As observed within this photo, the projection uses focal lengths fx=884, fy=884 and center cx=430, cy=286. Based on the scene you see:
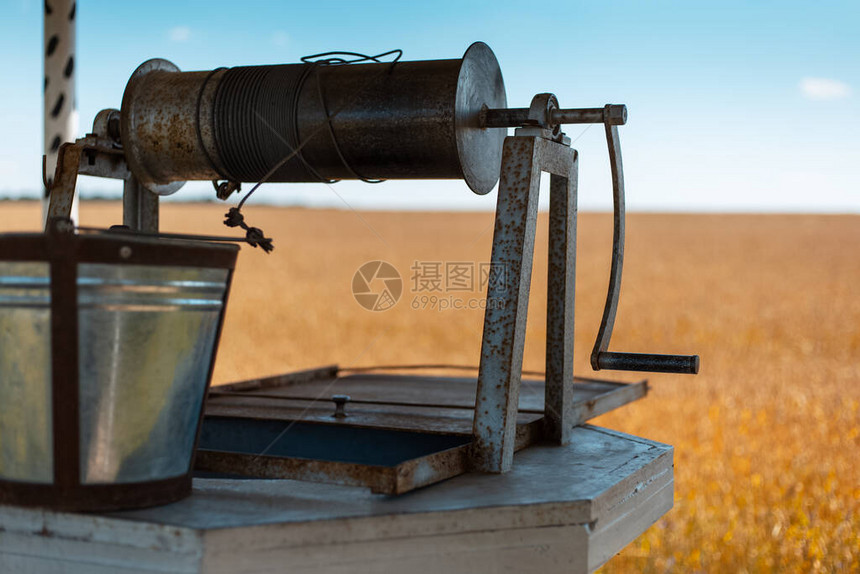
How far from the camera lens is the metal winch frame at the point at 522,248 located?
1.83 meters

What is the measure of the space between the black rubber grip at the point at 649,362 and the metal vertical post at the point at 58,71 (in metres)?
2.23

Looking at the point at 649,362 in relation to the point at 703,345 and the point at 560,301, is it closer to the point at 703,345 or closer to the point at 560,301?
the point at 560,301

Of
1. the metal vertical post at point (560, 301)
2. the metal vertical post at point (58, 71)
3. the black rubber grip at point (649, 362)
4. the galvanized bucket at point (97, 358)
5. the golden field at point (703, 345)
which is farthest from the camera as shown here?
the golden field at point (703, 345)

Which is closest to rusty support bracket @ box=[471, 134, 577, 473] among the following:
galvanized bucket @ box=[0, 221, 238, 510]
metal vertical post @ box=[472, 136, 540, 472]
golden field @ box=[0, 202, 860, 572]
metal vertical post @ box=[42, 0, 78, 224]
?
metal vertical post @ box=[472, 136, 540, 472]

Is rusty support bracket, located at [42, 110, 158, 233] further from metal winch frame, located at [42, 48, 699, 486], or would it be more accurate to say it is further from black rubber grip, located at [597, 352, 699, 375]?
black rubber grip, located at [597, 352, 699, 375]

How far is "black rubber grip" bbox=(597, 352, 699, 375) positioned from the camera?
1934mm

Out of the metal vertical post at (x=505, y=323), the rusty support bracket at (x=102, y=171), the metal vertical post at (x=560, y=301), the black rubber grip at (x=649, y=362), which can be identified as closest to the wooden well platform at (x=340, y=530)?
the metal vertical post at (x=505, y=323)

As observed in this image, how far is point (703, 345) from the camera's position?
41.5 ft

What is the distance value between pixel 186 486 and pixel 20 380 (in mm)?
343

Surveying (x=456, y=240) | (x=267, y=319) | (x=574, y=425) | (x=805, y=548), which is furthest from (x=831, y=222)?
(x=574, y=425)

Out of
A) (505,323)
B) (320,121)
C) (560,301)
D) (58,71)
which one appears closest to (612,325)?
(560,301)

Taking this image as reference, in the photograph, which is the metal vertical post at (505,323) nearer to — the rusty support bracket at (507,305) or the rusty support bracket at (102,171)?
the rusty support bracket at (507,305)

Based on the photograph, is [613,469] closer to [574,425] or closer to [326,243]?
[574,425]

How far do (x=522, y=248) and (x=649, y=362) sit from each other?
40cm
